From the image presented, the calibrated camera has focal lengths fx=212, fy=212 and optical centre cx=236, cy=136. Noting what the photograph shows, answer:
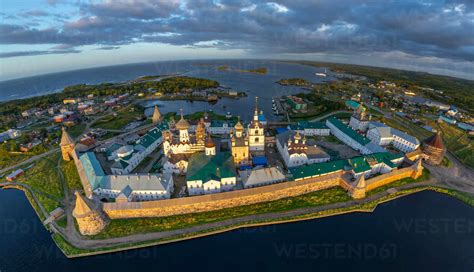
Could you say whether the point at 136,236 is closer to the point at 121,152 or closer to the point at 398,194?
the point at 121,152

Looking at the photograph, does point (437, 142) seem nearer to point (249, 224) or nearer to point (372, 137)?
point (372, 137)

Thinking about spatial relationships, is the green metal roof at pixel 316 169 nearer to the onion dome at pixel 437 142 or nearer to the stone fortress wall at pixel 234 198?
the stone fortress wall at pixel 234 198

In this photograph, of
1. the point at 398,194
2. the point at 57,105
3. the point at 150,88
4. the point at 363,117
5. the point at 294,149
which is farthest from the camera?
the point at 150,88

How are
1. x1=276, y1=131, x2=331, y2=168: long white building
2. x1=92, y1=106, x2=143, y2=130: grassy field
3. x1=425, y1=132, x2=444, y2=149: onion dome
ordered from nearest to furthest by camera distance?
x1=276, y1=131, x2=331, y2=168: long white building
x1=425, y1=132, x2=444, y2=149: onion dome
x1=92, y1=106, x2=143, y2=130: grassy field

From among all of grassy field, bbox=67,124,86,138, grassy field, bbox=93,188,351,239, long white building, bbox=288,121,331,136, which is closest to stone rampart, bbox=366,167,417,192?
grassy field, bbox=93,188,351,239

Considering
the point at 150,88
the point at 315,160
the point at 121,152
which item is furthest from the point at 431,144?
the point at 150,88

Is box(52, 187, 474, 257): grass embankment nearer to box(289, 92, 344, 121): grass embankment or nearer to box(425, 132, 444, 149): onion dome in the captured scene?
box(425, 132, 444, 149): onion dome
